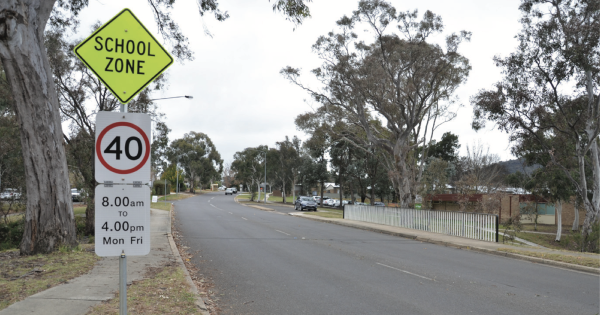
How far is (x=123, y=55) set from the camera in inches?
168

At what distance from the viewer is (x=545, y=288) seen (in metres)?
8.83

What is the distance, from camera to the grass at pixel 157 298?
239 inches

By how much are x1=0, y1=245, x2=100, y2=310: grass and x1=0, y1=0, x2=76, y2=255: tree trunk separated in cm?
65

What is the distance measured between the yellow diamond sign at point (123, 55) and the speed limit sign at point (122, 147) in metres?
0.35

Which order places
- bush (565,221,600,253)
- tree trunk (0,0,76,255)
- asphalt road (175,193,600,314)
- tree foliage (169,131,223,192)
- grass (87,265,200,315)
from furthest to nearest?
tree foliage (169,131,223,192) → bush (565,221,600,253) → tree trunk (0,0,76,255) → asphalt road (175,193,600,314) → grass (87,265,200,315)

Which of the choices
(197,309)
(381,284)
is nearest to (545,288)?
(381,284)

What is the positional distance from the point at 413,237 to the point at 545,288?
10395mm

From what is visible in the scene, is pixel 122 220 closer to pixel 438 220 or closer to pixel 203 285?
pixel 203 285

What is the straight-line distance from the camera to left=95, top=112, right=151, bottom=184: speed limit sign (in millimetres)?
3811

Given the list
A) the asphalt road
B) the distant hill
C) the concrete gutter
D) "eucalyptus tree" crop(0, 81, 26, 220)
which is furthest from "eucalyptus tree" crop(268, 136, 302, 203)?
the asphalt road

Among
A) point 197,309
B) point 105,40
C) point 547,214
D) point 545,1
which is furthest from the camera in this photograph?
point 547,214

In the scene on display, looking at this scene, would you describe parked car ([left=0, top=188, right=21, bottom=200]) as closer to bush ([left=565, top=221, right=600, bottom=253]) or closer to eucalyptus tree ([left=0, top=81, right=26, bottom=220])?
eucalyptus tree ([left=0, top=81, right=26, bottom=220])

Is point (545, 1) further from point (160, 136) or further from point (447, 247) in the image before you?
point (160, 136)

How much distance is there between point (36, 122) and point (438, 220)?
17002 mm
